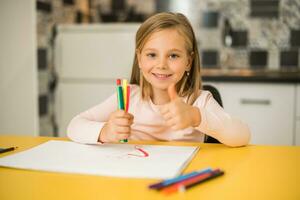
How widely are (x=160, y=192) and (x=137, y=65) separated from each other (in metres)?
0.81

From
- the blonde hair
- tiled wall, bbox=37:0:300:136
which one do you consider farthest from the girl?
tiled wall, bbox=37:0:300:136

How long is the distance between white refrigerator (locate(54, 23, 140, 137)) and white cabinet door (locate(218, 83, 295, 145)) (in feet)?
2.25

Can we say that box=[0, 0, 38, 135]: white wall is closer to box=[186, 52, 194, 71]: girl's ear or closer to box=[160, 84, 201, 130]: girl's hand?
box=[186, 52, 194, 71]: girl's ear

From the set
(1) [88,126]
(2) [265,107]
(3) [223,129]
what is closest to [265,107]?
(2) [265,107]

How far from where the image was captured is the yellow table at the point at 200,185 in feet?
2.02

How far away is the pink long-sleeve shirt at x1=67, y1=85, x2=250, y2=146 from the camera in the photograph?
0.98m

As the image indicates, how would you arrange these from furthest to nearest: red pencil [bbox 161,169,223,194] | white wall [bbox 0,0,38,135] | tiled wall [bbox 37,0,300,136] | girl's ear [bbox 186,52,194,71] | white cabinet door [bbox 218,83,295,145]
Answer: tiled wall [bbox 37,0,300,136]
white wall [bbox 0,0,38,135]
white cabinet door [bbox 218,83,295,145]
girl's ear [bbox 186,52,194,71]
red pencil [bbox 161,169,223,194]

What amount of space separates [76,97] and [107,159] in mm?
1828

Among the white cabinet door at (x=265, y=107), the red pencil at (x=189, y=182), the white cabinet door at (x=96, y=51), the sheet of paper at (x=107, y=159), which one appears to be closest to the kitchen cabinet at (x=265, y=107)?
the white cabinet door at (x=265, y=107)

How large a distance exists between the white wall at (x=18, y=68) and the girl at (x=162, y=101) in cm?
124

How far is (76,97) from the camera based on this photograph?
102 inches

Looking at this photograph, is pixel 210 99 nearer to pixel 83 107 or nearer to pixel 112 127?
pixel 112 127

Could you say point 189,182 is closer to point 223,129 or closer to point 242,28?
point 223,129

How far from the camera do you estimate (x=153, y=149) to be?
0.92 m
